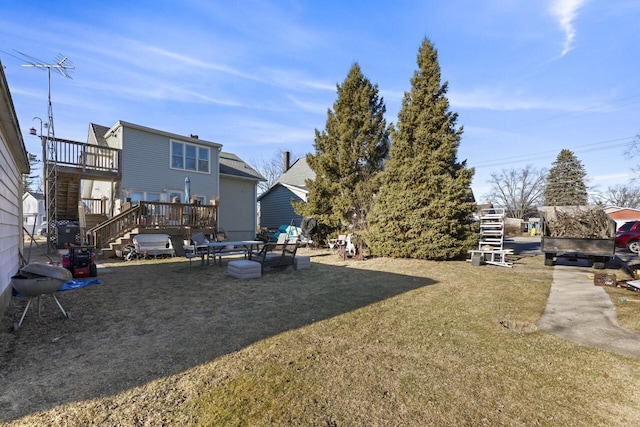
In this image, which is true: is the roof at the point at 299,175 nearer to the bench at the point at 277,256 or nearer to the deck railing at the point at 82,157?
the deck railing at the point at 82,157

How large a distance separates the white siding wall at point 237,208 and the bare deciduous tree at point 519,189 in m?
40.9

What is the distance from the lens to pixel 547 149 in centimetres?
3612

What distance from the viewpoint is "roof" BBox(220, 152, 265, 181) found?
18.5 metres

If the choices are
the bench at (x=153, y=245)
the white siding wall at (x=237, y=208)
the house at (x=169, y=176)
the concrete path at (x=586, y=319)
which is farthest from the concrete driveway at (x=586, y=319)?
the white siding wall at (x=237, y=208)

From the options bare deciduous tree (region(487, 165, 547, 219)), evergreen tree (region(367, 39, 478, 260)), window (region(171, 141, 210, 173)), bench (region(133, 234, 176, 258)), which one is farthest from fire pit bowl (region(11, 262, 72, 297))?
bare deciduous tree (region(487, 165, 547, 219))

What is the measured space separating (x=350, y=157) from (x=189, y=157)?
8.64 m

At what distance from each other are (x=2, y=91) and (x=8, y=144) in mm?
2945

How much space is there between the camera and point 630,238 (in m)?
14.5

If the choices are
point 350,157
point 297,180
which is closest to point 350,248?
point 350,157

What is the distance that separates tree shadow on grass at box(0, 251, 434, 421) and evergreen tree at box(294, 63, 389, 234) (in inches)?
267

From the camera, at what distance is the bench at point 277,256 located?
826cm

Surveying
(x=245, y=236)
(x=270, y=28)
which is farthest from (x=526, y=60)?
(x=245, y=236)

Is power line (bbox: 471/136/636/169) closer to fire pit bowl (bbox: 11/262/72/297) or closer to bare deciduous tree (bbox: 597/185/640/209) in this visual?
bare deciduous tree (bbox: 597/185/640/209)

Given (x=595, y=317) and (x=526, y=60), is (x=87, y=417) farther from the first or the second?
(x=526, y=60)
